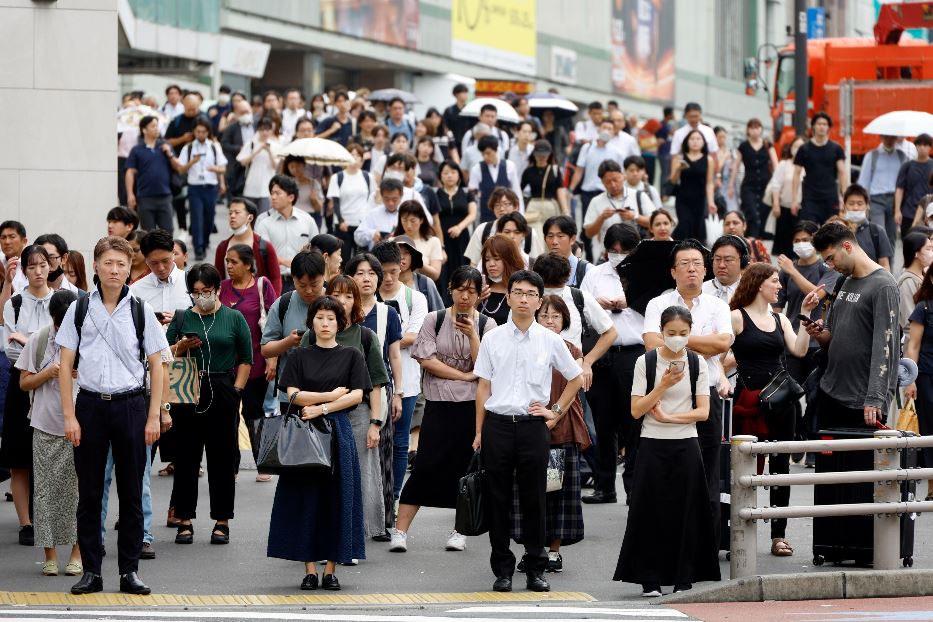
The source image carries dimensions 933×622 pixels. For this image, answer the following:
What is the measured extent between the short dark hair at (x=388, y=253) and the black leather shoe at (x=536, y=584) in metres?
2.94

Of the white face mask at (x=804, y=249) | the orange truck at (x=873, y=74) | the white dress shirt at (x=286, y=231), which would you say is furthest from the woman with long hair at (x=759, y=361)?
the orange truck at (x=873, y=74)

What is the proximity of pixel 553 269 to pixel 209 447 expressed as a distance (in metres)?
2.53

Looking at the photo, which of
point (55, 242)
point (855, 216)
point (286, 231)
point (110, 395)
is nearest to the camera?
point (110, 395)

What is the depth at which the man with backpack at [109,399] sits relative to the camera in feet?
31.9

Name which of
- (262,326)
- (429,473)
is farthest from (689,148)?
(429,473)

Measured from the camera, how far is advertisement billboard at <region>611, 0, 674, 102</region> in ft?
226

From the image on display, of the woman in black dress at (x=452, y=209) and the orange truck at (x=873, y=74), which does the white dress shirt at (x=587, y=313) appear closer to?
the woman in black dress at (x=452, y=209)

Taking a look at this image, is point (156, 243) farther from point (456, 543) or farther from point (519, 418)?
point (519, 418)

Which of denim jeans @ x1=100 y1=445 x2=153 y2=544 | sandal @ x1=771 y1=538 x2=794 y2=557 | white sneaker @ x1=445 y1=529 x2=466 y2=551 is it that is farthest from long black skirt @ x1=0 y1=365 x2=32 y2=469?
sandal @ x1=771 y1=538 x2=794 y2=557

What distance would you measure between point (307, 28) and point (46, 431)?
1386 inches

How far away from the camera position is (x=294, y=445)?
9.85 metres

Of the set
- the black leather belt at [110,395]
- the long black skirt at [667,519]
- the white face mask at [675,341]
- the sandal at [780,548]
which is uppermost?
the white face mask at [675,341]

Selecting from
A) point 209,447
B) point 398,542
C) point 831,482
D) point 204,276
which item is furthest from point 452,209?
point 831,482

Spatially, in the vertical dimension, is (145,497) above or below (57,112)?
below
